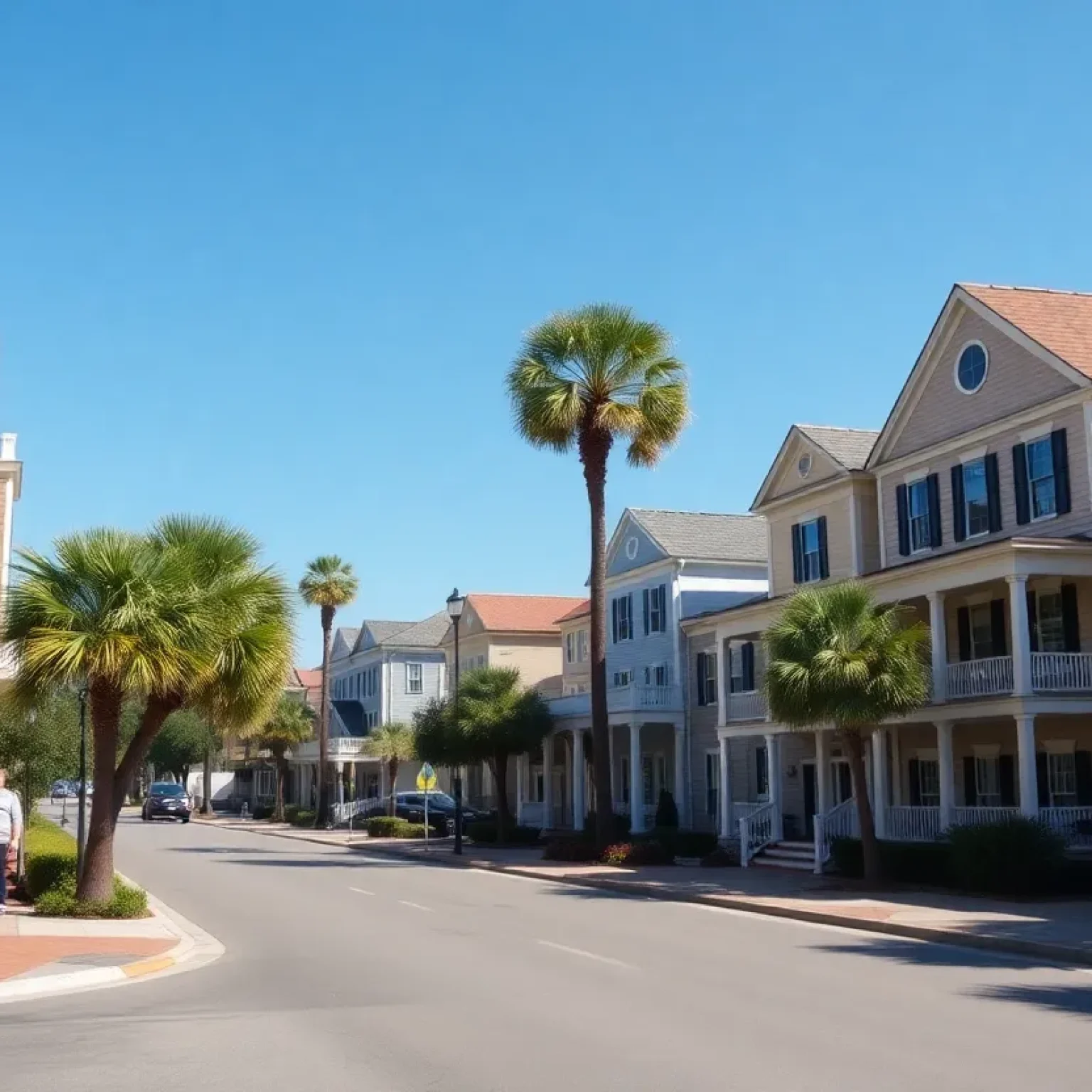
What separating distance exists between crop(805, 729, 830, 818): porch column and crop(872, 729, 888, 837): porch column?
9.17 feet

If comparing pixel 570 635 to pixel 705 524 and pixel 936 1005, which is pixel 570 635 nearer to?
pixel 705 524

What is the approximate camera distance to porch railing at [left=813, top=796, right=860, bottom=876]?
2999 cm

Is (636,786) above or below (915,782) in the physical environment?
below

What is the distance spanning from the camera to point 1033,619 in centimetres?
2805

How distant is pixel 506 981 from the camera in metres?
13.5

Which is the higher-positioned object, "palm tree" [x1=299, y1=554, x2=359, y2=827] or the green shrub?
"palm tree" [x1=299, y1=554, x2=359, y2=827]

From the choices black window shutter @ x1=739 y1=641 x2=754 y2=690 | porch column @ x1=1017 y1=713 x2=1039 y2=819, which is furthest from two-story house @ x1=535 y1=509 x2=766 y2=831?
porch column @ x1=1017 y1=713 x2=1039 y2=819

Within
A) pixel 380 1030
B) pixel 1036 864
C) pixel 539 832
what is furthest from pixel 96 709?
pixel 539 832

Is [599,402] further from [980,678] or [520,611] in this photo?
[520,611]

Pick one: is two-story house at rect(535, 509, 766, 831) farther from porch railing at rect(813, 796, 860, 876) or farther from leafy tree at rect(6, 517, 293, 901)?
leafy tree at rect(6, 517, 293, 901)

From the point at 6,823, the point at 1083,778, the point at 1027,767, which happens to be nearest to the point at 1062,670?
the point at 1027,767

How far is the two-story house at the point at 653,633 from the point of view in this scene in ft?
140

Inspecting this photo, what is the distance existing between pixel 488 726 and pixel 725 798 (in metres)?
9.46

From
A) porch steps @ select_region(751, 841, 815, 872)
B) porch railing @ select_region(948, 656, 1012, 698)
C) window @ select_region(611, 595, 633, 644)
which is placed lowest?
porch steps @ select_region(751, 841, 815, 872)
